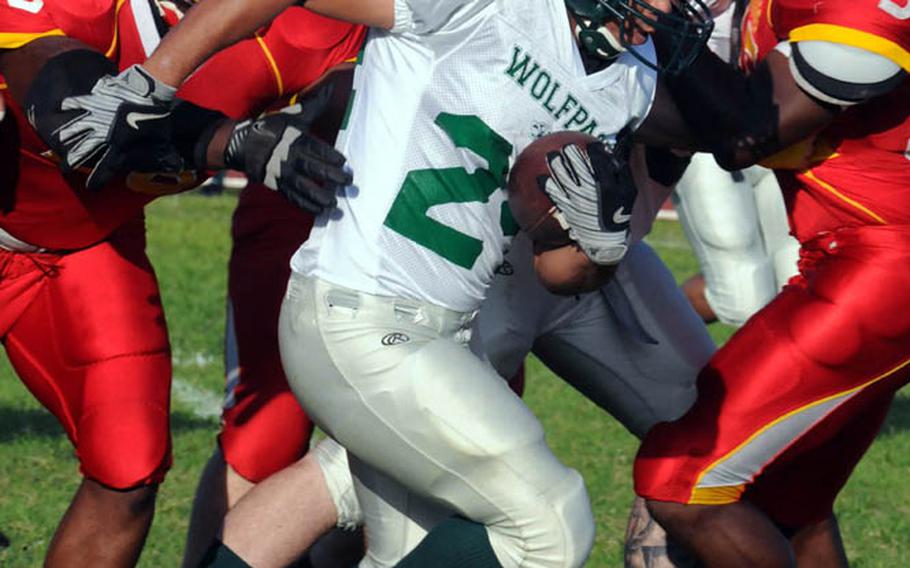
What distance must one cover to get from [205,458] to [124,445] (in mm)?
1949

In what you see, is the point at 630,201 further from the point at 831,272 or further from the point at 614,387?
the point at 614,387

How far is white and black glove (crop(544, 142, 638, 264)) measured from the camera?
317cm

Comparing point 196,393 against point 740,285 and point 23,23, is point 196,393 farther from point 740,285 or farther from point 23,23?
point 23,23

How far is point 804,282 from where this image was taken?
382 cm

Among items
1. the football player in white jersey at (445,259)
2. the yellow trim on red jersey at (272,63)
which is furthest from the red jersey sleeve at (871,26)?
the yellow trim on red jersey at (272,63)

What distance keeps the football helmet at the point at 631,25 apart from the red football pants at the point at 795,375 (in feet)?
2.01

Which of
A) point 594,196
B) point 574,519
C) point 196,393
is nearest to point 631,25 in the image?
point 594,196

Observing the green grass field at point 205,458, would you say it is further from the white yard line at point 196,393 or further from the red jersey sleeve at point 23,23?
the red jersey sleeve at point 23,23

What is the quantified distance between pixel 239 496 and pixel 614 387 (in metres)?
0.89

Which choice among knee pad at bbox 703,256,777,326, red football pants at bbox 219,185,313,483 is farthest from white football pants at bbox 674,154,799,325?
red football pants at bbox 219,185,313,483

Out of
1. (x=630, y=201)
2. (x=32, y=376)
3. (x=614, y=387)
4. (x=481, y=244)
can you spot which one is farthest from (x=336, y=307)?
(x=614, y=387)

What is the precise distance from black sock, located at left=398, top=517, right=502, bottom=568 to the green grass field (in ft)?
4.93

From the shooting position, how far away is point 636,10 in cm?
328

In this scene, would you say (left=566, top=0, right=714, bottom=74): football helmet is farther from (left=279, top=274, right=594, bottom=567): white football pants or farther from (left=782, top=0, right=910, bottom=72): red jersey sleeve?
(left=279, top=274, right=594, bottom=567): white football pants
